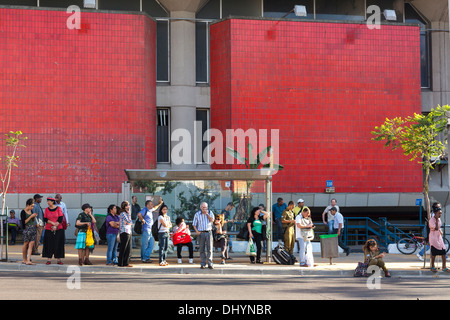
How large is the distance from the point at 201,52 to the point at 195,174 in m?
→ 10.8

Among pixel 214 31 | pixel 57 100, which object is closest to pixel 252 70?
pixel 214 31

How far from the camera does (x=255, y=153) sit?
29.8 metres

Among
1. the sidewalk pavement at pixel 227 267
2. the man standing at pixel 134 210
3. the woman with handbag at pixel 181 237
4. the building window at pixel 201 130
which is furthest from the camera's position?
the building window at pixel 201 130

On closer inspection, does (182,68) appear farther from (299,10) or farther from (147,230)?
(147,230)

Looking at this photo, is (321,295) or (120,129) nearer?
(321,295)

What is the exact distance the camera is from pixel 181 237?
70.1ft

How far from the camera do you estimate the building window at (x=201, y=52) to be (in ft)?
104

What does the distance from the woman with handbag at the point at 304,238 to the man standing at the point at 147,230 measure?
409 cm

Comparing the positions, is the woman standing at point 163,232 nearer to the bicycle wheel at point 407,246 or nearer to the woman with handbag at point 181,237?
the woman with handbag at point 181,237

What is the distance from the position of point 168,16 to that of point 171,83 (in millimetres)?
2820

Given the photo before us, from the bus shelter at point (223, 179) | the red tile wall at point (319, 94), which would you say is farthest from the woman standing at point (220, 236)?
the red tile wall at point (319, 94)

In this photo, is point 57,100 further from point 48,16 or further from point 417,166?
A: point 417,166

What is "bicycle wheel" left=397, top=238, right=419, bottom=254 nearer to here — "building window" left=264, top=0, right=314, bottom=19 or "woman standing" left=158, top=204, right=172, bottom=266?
"woman standing" left=158, top=204, right=172, bottom=266

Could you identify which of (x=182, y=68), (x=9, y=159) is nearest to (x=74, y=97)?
(x=9, y=159)
